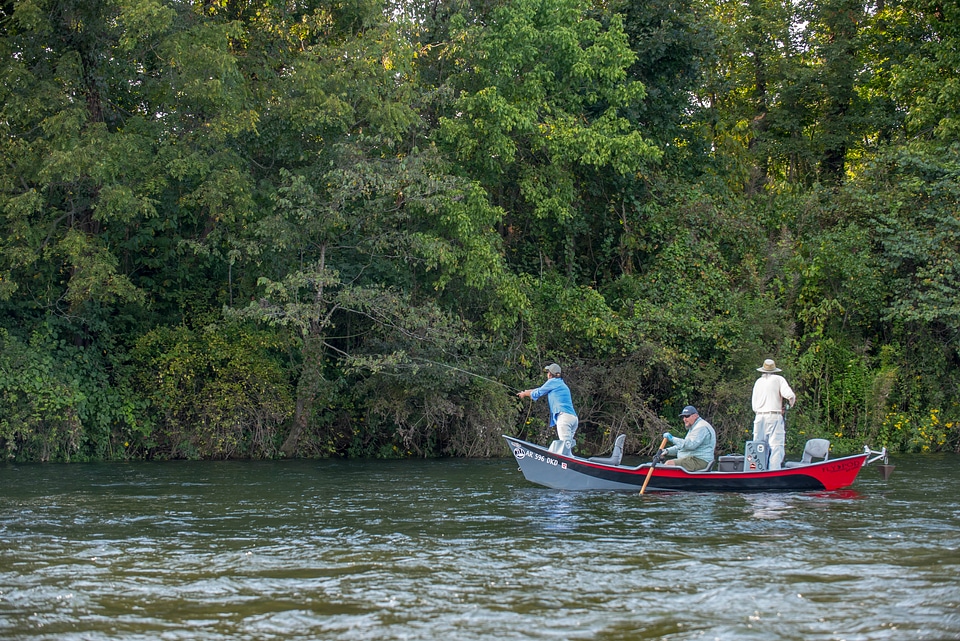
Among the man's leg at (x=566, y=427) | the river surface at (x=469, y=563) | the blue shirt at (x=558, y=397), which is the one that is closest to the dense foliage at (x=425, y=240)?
the blue shirt at (x=558, y=397)

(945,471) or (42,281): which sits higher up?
(42,281)

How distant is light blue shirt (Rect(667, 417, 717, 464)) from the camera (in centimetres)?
1755

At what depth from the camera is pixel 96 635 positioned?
821cm

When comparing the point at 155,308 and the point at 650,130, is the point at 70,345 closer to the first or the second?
the point at 155,308

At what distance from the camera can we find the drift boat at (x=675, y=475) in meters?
17.4

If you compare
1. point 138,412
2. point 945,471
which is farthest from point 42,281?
point 945,471

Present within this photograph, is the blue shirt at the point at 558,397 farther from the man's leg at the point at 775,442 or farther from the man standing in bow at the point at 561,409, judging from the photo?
the man's leg at the point at 775,442

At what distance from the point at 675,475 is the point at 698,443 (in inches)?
25.9

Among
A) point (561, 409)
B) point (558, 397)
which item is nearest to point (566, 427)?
point (561, 409)

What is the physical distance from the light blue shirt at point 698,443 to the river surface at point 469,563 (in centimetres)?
69

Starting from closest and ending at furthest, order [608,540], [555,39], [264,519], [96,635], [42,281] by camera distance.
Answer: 1. [96,635]
2. [608,540]
3. [264,519]
4. [42,281]
5. [555,39]

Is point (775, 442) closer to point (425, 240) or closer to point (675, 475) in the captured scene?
point (675, 475)

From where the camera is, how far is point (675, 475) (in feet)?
57.0

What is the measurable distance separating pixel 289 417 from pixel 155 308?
453cm
